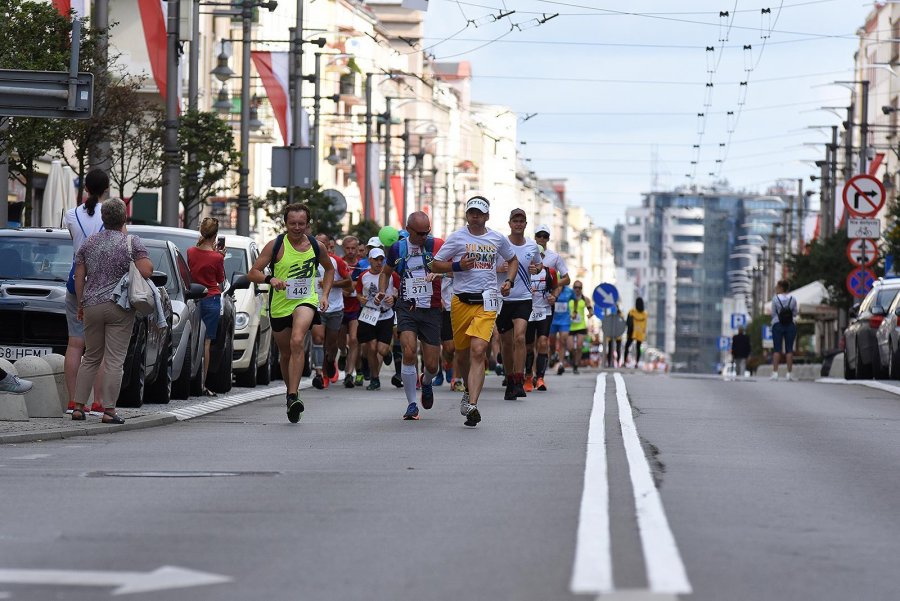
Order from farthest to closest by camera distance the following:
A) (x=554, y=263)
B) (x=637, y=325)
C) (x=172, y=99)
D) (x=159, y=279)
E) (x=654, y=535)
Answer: (x=637, y=325)
(x=172, y=99)
(x=554, y=263)
(x=159, y=279)
(x=654, y=535)

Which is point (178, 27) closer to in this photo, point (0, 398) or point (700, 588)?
point (0, 398)

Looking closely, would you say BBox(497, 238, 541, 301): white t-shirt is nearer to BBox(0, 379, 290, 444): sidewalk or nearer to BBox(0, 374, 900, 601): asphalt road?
BBox(0, 379, 290, 444): sidewalk

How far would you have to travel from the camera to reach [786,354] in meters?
38.2

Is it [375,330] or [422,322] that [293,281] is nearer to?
[422,322]

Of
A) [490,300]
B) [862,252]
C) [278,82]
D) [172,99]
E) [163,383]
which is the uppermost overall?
[278,82]

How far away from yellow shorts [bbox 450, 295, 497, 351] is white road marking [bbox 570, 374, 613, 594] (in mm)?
3425

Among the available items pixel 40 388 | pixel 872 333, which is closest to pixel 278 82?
pixel 872 333

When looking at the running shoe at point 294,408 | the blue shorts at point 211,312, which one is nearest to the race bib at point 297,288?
the running shoe at point 294,408

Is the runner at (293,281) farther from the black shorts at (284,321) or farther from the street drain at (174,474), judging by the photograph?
the street drain at (174,474)

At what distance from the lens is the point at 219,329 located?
23.0m

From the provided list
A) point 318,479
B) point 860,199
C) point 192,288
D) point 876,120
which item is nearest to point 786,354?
point 860,199

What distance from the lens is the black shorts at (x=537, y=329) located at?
2514 cm

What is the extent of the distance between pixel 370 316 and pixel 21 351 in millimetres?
7893

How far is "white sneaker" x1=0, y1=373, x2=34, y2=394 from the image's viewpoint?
671 inches
